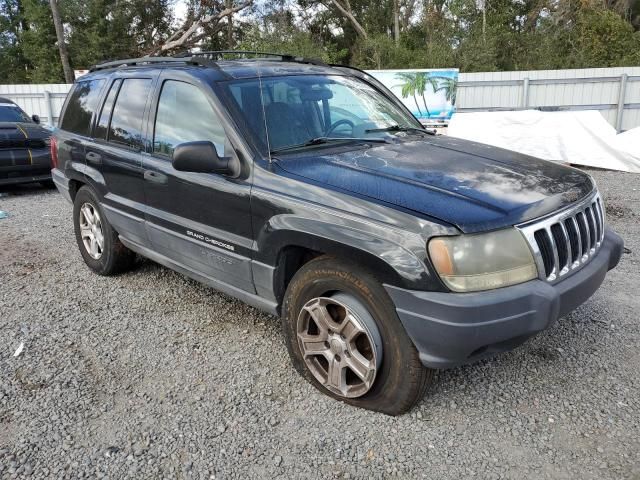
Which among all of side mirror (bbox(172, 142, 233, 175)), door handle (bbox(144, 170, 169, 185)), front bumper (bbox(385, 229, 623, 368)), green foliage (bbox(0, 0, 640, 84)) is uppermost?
green foliage (bbox(0, 0, 640, 84))

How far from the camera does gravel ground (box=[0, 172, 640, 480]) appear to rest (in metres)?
2.62

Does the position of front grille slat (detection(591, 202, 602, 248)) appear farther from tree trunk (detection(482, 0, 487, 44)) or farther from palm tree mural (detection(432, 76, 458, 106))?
tree trunk (detection(482, 0, 487, 44))

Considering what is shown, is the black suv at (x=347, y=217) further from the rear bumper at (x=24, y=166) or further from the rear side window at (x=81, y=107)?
the rear bumper at (x=24, y=166)

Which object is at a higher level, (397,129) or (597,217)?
(397,129)

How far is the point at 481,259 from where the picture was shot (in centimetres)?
252

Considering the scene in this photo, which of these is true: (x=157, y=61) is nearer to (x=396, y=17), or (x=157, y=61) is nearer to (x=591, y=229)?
(x=591, y=229)

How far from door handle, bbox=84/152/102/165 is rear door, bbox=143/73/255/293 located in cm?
83

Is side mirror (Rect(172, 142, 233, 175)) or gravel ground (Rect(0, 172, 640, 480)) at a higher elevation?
side mirror (Rect(172, 142, 233, 175))

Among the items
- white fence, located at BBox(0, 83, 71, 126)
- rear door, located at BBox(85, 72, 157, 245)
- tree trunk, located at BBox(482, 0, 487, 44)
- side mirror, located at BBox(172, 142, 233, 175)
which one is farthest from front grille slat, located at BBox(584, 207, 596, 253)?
tree trunk, located at BBox(482, 0, 487, 44)

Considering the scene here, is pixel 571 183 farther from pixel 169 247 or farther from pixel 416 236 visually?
pixel 169 247

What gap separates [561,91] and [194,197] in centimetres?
1325

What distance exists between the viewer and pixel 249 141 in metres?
3.25

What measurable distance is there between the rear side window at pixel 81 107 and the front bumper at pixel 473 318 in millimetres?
3452

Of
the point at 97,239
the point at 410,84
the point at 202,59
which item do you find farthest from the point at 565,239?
the point at 410,84
